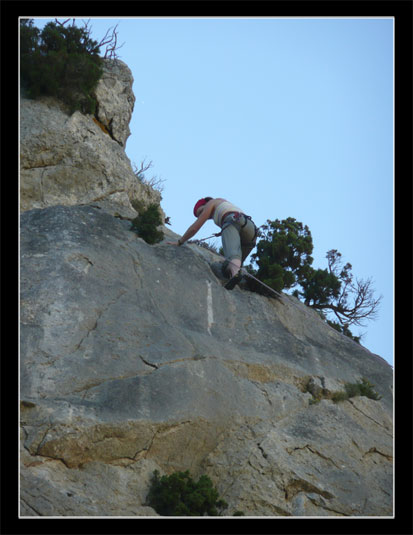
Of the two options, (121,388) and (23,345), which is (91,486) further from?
(23,345)

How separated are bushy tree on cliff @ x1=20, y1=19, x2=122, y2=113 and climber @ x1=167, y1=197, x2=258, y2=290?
381 cm

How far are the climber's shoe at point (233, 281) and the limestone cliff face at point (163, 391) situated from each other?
18cm

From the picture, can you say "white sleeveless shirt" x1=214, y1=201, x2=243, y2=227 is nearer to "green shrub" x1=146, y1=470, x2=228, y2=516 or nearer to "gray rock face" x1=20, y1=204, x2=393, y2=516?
"gray rock face" x1=20, y1=204, x2=393, y2=516

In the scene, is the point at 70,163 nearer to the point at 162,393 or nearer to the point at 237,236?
the point at 237,236

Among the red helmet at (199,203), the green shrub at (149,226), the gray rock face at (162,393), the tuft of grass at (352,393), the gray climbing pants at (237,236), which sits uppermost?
the red helmet at (199,203)

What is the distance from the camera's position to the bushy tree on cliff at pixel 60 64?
629 inches

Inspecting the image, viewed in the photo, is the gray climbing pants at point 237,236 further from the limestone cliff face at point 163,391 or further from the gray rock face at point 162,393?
the gray rock face at point 162,393

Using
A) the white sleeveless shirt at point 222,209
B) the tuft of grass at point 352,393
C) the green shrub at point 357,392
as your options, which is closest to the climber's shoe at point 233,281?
the white sleeveless shirt at point 222,209

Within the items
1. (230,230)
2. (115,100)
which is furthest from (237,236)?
(115,100)

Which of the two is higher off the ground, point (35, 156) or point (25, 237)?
point (35, 156)

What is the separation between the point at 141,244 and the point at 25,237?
2.25m

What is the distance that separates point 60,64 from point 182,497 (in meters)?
10.2

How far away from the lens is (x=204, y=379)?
11.8 meters

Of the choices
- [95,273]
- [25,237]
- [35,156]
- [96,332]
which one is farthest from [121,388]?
[35,156]
